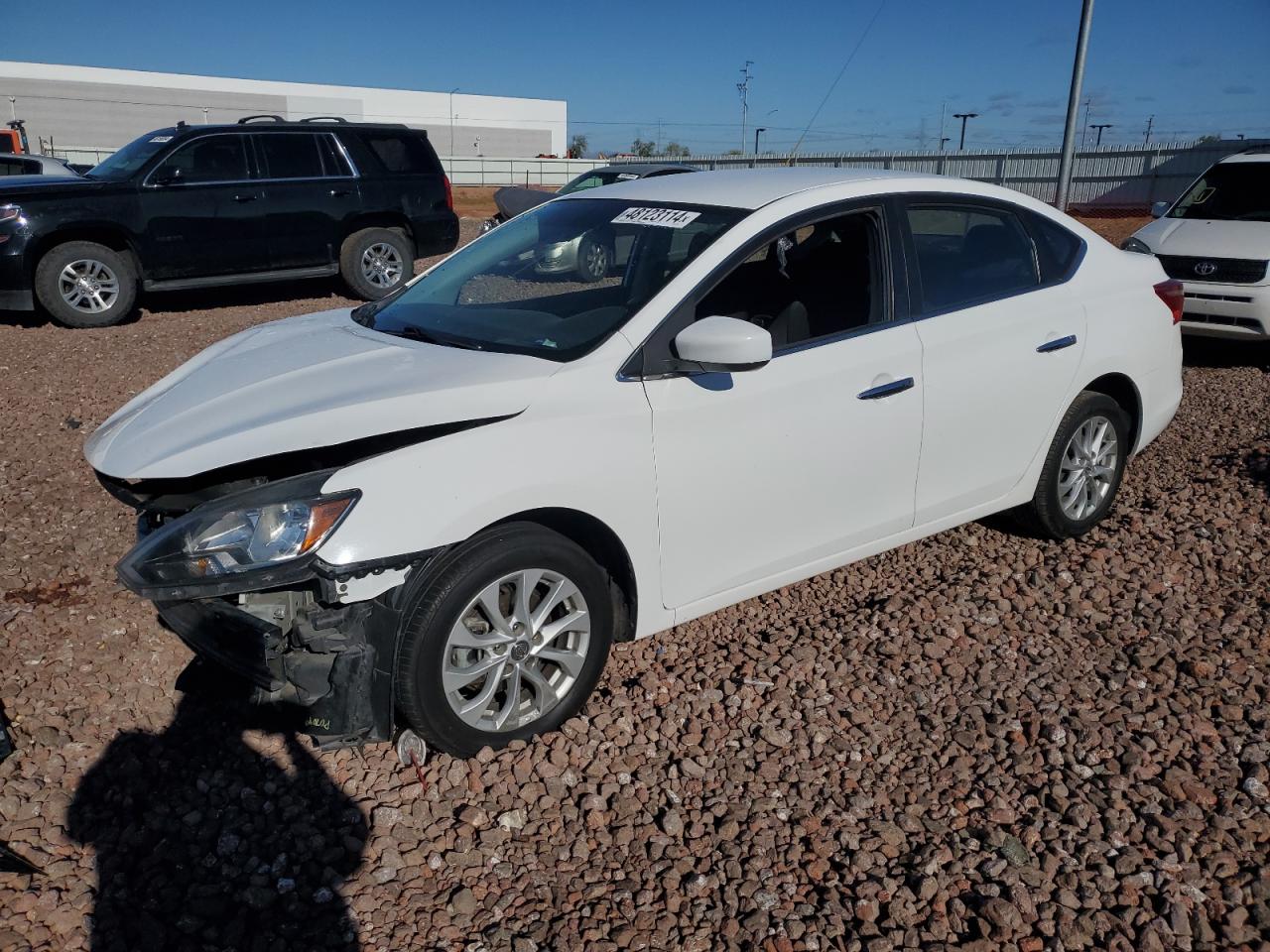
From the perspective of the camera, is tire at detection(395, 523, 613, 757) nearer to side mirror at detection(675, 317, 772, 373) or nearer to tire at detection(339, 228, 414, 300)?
side mirror at detection(675, 317, 772, 373)

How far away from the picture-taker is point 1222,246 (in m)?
9.20

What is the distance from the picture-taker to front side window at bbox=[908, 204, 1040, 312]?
165 inches

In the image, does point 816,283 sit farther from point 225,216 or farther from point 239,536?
point 225,216

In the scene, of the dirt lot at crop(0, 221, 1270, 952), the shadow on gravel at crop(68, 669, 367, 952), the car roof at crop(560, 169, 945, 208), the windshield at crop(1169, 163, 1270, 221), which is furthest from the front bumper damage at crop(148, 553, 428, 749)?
the windshield at crop(1169, 163, 1270, 221)

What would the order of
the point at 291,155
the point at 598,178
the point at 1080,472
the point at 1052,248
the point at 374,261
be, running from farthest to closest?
the point at 598,178
the point at 374,261
the point at 291,155
the point at 1080,472
the point at 1052,248

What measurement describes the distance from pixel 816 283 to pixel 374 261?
8924mm

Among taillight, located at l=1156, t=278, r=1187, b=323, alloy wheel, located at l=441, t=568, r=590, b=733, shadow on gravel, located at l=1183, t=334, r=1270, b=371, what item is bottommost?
shadow on gravel, located at l=1183, t=334, r=1270, b=371

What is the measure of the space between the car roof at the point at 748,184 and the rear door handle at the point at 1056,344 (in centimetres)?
73

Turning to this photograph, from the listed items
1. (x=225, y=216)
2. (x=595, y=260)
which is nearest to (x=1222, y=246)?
(x=595, y=260)

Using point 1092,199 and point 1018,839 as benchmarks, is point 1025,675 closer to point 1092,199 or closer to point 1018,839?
point 1018,839

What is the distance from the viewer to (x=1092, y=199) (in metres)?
28.5

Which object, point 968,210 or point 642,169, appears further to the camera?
point 642,169

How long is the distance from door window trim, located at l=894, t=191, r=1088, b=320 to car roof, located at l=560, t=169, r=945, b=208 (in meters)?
0.05

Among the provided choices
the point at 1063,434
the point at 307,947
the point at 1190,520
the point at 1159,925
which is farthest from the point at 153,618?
the point at 1190,520
